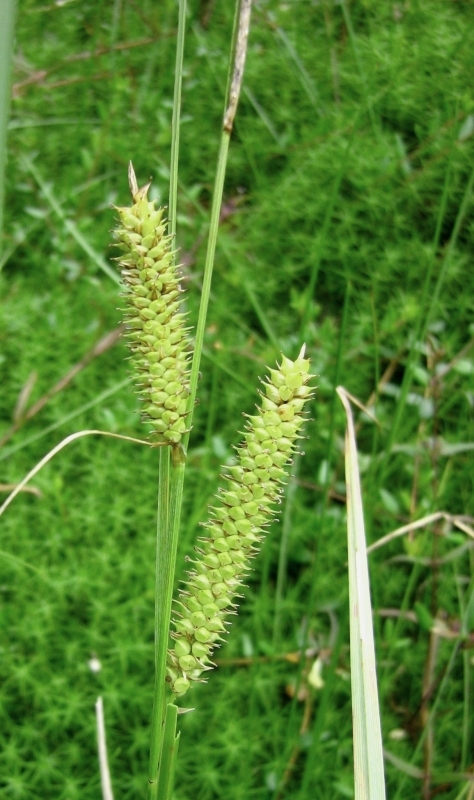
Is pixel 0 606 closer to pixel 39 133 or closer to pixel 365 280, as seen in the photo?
pixel 365 280

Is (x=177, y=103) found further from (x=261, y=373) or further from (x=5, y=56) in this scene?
(x=261, y=373)

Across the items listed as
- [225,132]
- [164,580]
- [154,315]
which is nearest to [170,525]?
[164,580]

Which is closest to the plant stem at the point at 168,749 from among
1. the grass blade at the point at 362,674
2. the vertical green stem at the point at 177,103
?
the grass blade at the point at 362,674

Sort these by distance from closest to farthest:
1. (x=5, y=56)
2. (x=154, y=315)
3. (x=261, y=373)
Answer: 1. (x=5, y=56)
2. (x=154, y=315)
3. (x=261, y=373)

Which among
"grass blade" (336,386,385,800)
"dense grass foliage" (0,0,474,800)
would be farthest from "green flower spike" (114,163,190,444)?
"dense grass foliage" (0,0,474,800)

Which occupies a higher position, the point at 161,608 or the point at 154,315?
the point at 154,315

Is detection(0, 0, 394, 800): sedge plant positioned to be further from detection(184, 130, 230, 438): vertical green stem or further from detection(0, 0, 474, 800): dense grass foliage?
detection(0, 0, 474, 800): dense grass foliage
